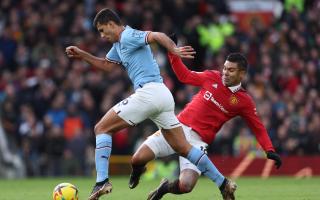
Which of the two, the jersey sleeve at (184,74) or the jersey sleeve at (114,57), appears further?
the jersey sleeve at (184,74)

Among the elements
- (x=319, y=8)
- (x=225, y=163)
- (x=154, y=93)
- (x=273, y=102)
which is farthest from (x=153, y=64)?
(x=319, y=8)

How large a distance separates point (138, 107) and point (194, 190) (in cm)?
415

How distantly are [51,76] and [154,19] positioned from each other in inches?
122

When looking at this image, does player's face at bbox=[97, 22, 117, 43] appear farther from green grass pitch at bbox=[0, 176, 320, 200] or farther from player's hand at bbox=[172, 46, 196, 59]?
green grass pitch at bbox=[0, 176, 320, 200]

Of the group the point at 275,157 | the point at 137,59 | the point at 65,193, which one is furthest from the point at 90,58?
the point at 275,157

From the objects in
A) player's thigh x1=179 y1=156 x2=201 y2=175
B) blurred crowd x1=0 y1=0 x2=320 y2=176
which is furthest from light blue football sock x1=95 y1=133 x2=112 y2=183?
blurred crowd x1=0 y1=0 x2=320 y2=176

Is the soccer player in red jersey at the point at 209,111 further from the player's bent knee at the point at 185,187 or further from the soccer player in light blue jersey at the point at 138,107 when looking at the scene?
the soccer player in light blue jersey at the point at 138,107

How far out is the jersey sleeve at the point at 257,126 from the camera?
38.4ft

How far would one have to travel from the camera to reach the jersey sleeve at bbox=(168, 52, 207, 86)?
11.8 meters

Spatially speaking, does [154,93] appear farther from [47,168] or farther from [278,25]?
[278,25]

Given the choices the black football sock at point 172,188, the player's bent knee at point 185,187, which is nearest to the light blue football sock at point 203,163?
the player's bent knee at point 185,187

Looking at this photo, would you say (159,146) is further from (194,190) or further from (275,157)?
(194,190)

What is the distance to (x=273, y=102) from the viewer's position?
21.7 meters

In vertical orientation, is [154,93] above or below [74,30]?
above
